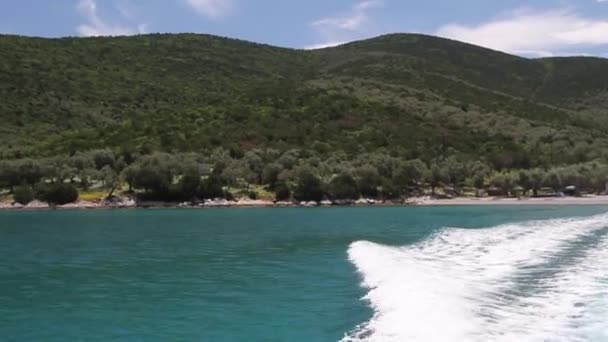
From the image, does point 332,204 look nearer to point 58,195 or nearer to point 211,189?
point 211,189

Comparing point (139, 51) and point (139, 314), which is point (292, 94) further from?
point (139, 314)

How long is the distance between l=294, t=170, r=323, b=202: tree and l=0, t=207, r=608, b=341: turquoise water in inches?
2007

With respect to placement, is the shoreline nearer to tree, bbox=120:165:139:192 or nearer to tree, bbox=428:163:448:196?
tree, bbox=120:165:139:192

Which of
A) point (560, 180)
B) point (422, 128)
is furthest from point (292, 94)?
point (560, 180)

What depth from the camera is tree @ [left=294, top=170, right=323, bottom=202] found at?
91125mm

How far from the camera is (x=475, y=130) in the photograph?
5566 inches

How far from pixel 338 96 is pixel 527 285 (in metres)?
134

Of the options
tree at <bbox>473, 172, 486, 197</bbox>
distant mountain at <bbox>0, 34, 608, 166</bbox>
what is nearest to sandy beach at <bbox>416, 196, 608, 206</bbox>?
tree at <bbox>473, 172, 486, 197</bbox>

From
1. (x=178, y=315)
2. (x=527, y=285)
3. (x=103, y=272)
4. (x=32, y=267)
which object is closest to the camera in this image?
(x=178, y=315)

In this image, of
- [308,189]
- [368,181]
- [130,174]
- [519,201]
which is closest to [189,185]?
[130,174]

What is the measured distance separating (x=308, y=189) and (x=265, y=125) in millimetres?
43381

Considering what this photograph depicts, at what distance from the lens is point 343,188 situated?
92.8 metres

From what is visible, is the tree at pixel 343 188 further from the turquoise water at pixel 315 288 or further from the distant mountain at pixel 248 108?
the turquoise water at pixel 315 288

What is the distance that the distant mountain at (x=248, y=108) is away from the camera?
397 feet
